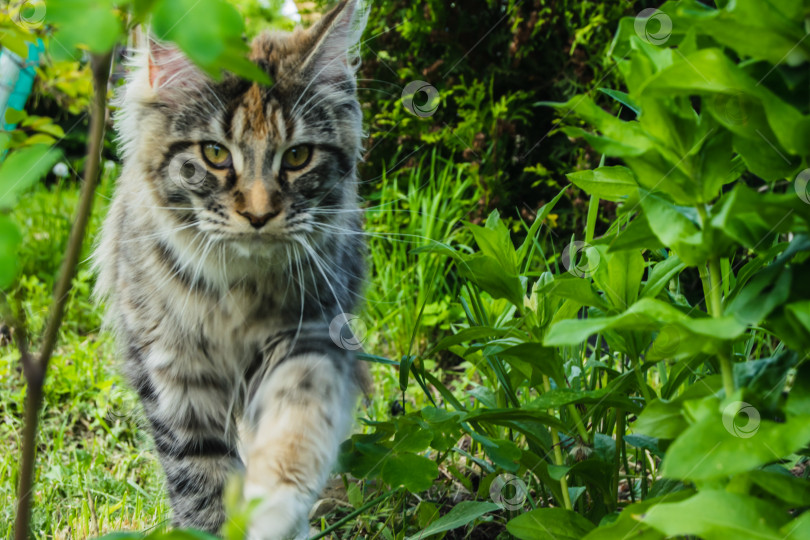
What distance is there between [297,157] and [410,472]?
837 mm

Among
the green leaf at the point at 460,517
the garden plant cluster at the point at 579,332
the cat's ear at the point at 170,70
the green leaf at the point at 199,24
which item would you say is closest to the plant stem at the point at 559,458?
the garden plant cluster at the point at 579,332

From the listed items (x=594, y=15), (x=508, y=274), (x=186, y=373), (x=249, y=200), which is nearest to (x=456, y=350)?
(x=508, y=274)

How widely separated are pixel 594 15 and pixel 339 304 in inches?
74.1

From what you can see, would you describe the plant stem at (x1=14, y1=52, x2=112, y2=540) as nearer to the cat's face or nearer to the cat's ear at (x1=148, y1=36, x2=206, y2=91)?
the cat's face

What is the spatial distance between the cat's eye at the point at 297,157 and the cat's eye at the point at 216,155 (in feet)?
0.44

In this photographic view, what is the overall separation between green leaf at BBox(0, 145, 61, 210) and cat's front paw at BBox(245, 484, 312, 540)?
2.54ft

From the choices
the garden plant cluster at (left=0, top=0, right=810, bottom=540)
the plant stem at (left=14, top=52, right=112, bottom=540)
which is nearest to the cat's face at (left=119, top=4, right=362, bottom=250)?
the garden plant cluster at (left=0, top=0, right=810, bottom=540)

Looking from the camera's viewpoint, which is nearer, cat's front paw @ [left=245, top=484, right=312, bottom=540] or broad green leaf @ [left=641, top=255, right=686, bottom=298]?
broad green leaf @ [left=641, top=255, right=686, bottom=298]

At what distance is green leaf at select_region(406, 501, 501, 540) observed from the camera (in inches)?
52.1

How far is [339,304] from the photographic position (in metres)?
1.83

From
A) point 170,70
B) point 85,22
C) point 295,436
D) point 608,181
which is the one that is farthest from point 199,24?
point 170,70

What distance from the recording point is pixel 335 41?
1867 millimetres

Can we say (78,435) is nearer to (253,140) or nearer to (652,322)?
(253,140)

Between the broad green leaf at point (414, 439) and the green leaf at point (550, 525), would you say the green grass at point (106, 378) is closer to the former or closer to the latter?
the broad green leaf at point (414, 439)
